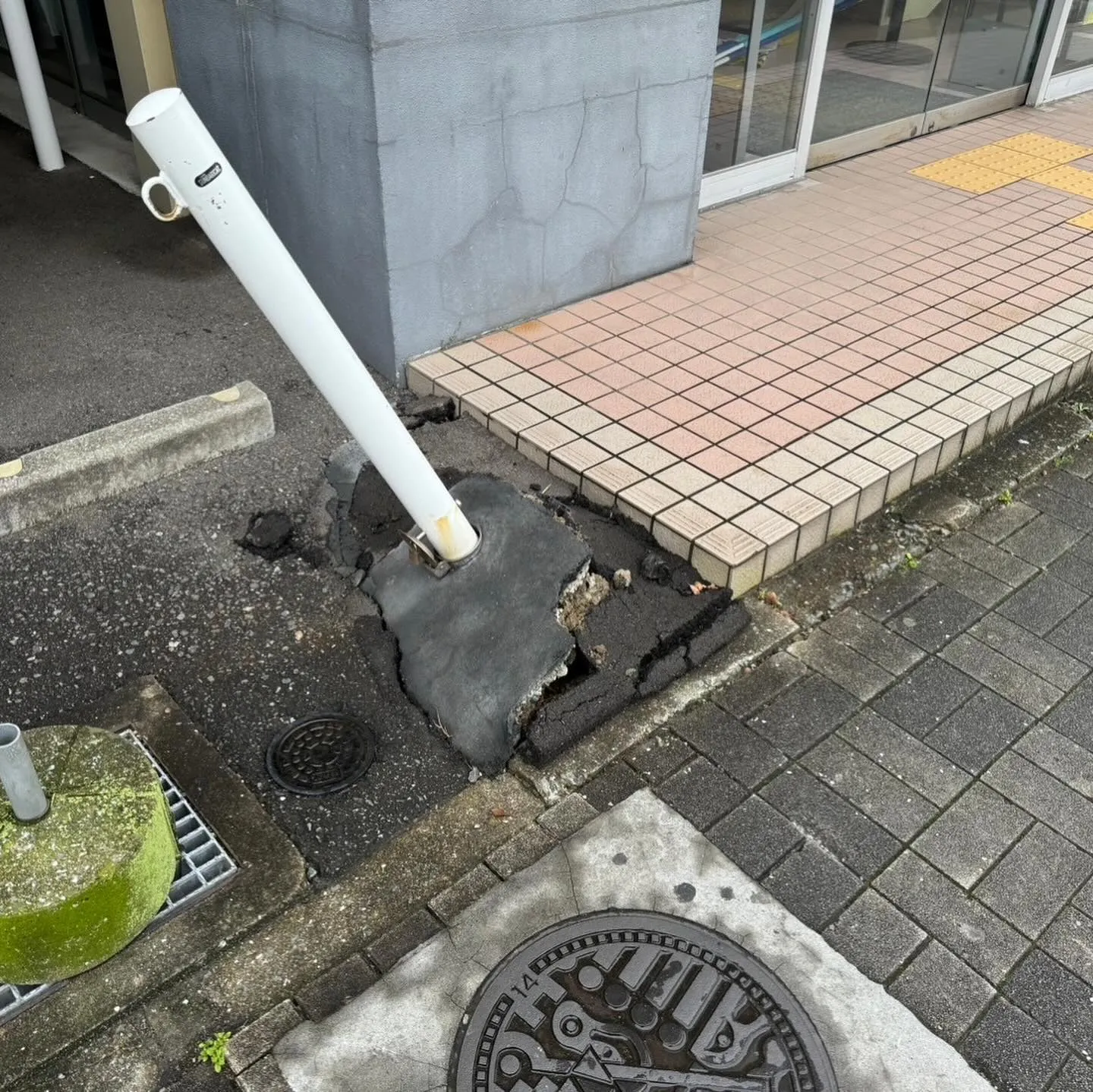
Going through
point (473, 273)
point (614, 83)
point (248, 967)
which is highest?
point (614, 83)

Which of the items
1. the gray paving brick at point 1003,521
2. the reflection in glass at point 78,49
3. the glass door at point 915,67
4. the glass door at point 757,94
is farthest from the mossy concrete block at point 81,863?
the glass door at point 915,67

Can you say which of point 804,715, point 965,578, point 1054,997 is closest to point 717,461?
point 965,578

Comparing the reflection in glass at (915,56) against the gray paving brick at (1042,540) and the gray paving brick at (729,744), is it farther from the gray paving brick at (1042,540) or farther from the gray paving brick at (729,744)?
the gray paving brick at (729,744)

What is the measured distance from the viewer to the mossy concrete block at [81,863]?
2564 millimetres

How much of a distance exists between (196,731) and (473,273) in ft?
9.25

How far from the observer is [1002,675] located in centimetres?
382

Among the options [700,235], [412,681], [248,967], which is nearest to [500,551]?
[412,681]

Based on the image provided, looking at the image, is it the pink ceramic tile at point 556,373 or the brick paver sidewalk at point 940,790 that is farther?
the pink ceramic tile at point 556,373

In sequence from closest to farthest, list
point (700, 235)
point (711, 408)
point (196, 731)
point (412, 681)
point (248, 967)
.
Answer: point (248, 967) < point (196, 731) < point (412, 681) < point (711, 408) < point (700, 235)

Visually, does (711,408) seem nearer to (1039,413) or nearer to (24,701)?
(1039,413)

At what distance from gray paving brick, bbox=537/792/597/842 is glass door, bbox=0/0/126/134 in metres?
7.09

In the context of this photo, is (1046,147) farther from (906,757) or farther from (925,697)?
(906,757)

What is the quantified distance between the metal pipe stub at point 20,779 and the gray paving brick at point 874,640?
9.46 feet

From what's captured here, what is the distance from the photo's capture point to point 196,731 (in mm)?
3434
